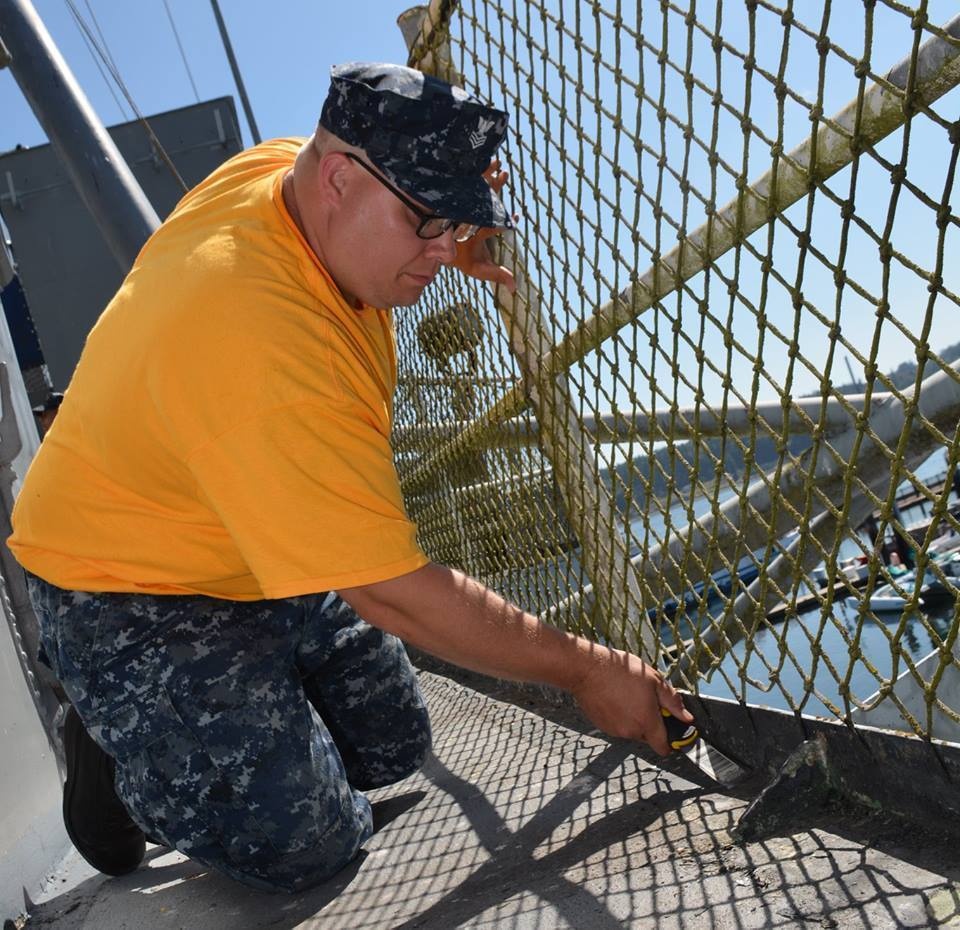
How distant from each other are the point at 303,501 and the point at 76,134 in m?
3.19

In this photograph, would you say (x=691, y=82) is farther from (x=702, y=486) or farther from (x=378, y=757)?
(x=378, y=757)

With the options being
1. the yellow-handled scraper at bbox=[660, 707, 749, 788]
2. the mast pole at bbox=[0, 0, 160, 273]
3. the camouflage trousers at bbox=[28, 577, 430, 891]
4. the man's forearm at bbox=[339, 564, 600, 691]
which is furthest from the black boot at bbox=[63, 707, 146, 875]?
the mast pole at bbox=[0, 0, 160, 273]

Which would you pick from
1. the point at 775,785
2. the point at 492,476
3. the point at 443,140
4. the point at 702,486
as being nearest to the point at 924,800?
the point at 775,785

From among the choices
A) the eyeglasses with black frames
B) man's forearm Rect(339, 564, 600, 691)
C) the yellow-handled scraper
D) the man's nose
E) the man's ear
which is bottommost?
the yellow-handled scraper

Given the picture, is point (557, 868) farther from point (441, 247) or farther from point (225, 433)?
point (441, 247)

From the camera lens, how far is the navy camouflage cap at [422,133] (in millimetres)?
1863

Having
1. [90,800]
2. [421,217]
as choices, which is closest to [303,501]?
[421,217]

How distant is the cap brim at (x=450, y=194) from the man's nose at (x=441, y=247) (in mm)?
62

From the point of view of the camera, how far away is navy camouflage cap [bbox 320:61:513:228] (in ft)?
6.11

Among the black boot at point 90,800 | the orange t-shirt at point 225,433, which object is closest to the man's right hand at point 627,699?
the orange t-shirt at point 225,433

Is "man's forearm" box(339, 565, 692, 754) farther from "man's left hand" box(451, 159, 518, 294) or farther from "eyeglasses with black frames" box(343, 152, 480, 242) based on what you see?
"man's left hand" box(451, 159, 518, 294)

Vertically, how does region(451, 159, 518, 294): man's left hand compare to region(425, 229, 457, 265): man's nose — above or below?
below

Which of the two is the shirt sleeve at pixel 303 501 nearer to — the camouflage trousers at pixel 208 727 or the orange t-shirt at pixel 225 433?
the orange t-shirt at pixel 225 433

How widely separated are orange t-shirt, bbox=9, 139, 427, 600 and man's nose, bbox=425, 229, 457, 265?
0.22 m
